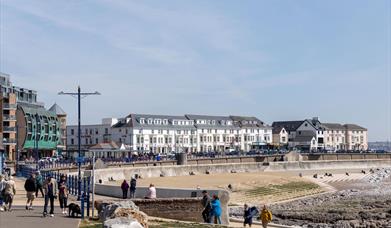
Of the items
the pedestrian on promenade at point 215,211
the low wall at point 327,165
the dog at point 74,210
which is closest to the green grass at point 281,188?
the pedestrian on promenade at point 215,211

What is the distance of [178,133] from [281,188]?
304ft

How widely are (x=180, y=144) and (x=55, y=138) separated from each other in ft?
138

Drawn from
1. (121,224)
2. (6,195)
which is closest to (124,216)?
(121,224)

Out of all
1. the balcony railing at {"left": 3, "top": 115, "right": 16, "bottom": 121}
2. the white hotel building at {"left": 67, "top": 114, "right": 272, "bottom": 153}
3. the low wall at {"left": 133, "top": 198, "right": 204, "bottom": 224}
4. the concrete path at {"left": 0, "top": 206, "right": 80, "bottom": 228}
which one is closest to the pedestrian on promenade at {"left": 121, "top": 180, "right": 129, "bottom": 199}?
the low wall at {"left": 133, "top": 198, "right": 204, "bottom": 224}

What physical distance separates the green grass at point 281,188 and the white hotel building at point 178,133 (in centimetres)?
7501

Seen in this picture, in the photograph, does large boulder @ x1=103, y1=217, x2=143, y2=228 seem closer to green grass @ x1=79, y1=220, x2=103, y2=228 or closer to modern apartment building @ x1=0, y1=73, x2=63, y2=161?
green grass @ x1=79, y1=220, x2=103, y2=228

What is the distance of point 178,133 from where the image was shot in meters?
158

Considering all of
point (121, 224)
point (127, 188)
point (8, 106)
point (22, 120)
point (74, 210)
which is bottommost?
point (74, 210)

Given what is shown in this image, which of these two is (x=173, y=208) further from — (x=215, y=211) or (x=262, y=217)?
(x=262, y=217)

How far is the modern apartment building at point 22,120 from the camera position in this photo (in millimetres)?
100250

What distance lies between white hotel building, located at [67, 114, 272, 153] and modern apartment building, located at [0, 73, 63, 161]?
22.7 m

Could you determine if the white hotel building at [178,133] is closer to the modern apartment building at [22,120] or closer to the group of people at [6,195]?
the modern apartment building at [22,120]

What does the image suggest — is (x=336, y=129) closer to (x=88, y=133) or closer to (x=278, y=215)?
(x=88, y=133)

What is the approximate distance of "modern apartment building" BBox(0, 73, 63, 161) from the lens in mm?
100250
